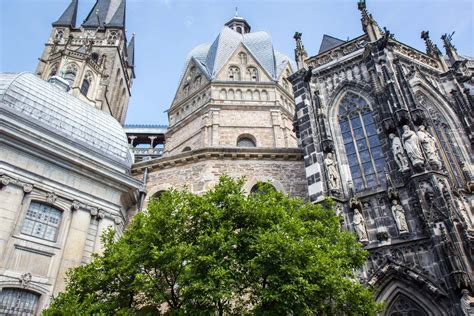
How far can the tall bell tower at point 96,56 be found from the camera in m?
35.7

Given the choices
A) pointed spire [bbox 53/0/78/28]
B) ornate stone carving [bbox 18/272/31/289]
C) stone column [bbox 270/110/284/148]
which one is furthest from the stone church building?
pointed spire [bbox 53/0/78/28]

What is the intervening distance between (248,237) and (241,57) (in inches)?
1014

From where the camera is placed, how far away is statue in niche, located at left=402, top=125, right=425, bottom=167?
42.1ft

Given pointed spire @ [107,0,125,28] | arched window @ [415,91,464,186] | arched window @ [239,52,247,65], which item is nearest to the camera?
arched window @ [415,91,464,186]

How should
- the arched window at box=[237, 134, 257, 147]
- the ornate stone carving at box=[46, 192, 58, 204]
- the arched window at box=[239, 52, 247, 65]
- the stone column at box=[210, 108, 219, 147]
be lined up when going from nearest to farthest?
the ornate stone carving at box=[46, 192, 58, 204] → the stone column at box=[210, 108, 219, 147] → the arched window at box=[237, 134, 257, 147] → the arched window at box=[239, 52, 247, 65]


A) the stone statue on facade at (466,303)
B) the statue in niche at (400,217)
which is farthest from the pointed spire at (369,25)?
the stone statue on facade at (466,303)

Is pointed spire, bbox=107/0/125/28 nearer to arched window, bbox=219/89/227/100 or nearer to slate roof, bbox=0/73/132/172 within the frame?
arched window, bbox=219/89/227/100

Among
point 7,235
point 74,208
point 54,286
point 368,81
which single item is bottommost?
point 54,286

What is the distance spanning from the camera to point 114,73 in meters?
46.3

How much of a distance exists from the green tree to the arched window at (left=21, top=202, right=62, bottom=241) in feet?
11.9

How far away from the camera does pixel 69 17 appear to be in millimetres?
51562

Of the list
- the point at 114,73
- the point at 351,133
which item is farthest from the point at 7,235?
the point at 114,73

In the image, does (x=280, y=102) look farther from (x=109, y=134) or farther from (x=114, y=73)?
(x=114, y=73)

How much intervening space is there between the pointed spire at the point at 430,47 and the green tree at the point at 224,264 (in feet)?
43.5
